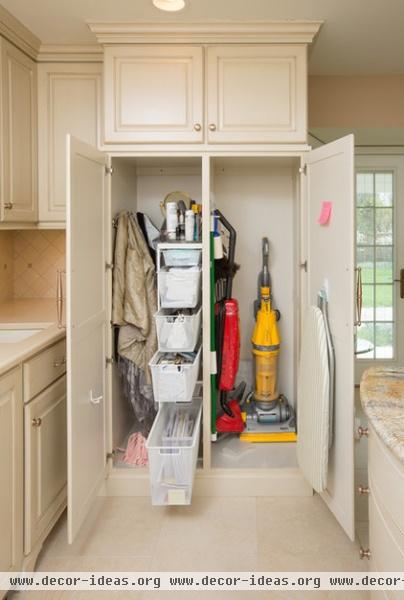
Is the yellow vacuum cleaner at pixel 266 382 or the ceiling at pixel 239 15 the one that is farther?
the yellow vacuum cleaner at pixel 266 382

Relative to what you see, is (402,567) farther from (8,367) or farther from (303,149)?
(303,149)

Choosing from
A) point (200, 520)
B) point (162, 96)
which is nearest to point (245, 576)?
point (200, 520)

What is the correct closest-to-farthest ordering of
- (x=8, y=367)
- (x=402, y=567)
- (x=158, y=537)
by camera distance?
1. (x=402, y=567)
2. (x=8, y=367)
3. (x=158, y=537)

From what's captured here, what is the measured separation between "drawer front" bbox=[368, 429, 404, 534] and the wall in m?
2.31

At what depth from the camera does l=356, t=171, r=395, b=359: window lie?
13.1 ft

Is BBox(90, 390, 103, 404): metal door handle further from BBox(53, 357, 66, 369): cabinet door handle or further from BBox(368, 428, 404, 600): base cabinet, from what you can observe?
BBox(368, 428, 404, 600): base cabinet

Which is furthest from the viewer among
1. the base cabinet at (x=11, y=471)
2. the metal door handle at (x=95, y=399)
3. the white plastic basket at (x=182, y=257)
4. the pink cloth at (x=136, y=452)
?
the pink cloth at (x=136, y=452)

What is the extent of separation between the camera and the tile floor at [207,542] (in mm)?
1896

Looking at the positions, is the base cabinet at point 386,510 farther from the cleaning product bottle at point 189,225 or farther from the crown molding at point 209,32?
the crown molding at point 209,32

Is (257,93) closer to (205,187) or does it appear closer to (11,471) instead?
(205,187)

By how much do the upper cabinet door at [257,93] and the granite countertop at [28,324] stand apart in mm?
1240

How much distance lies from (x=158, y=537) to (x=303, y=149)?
197cm

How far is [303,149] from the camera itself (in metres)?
2.32

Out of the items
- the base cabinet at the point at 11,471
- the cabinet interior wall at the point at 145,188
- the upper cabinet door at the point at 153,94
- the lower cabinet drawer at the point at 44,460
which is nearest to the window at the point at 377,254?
the cabinet interior wall at the point at 145,188
